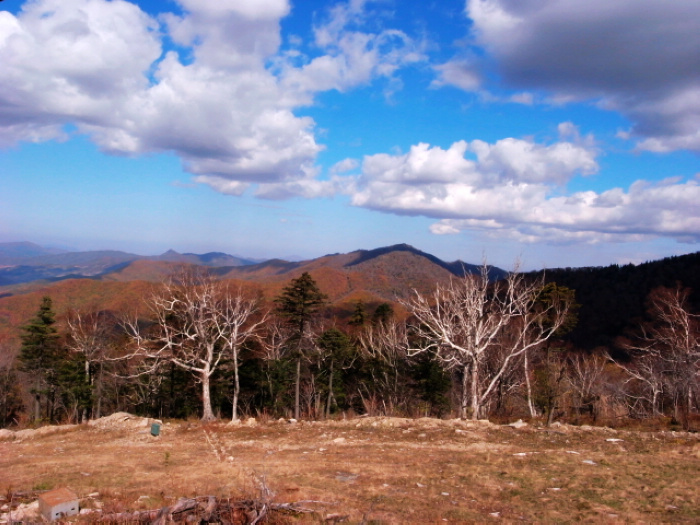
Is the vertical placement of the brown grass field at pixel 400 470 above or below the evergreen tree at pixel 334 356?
above

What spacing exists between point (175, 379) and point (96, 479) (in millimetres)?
22868

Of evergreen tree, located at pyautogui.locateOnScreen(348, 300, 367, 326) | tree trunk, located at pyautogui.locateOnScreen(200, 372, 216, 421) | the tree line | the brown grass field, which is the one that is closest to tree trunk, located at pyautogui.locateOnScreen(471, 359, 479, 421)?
the brown grass field

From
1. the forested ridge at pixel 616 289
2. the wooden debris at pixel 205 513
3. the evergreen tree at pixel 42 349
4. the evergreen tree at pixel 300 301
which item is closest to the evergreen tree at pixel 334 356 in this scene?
the evergreen tree at pixel 300 301

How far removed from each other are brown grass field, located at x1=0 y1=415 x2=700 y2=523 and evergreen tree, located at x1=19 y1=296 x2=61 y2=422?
19069mm

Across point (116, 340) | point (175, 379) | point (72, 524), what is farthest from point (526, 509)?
point (116, 340)

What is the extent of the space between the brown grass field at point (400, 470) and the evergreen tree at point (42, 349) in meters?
19.1

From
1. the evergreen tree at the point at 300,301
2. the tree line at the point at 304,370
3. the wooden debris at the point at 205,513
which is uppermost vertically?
the evergreen tree at the point at 300,301

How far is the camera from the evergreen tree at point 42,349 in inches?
1308

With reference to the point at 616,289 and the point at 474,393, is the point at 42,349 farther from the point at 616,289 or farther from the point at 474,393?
the point at 616,289

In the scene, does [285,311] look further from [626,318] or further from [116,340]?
[626,318]

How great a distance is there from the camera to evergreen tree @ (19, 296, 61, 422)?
33.2 m

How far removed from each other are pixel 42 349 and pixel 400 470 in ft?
110

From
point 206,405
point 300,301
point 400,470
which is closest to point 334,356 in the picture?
point 300,301

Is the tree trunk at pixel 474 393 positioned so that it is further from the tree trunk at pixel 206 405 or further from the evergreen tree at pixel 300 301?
the evergreen tree at pixel 300 301
